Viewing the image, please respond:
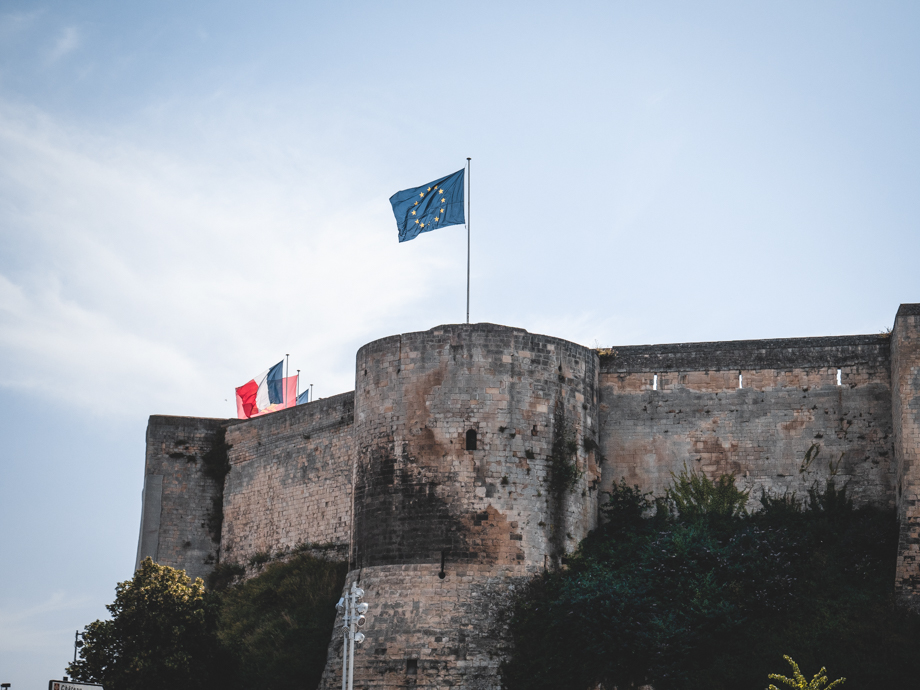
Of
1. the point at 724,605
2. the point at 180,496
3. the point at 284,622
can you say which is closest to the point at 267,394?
Result: the point at 180,496

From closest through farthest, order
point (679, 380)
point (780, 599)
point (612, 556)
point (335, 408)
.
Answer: point (780, 599), point (612, 556), point (679, 380), point (335, 408)

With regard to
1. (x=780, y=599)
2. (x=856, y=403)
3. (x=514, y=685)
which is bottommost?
(x=514, y=685)

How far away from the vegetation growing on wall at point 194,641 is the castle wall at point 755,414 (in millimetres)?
7251

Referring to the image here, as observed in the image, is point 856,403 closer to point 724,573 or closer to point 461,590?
point 724,573

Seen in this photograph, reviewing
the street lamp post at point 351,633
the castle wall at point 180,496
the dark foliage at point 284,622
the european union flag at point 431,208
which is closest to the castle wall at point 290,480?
the castle wall at point 180,496

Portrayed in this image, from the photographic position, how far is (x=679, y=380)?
2797cm

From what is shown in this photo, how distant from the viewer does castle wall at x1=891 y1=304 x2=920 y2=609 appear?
23.5 metres

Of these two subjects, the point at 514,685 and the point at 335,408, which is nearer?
the point at 514,685

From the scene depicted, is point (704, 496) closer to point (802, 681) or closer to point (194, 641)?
point (802, 681)

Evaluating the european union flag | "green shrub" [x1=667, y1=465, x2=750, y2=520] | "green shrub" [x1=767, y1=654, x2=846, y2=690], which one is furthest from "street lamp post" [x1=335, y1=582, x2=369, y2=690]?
the european union flag

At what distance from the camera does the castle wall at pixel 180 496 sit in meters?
34.5

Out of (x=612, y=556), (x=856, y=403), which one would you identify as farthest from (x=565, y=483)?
(x=856, y=403)

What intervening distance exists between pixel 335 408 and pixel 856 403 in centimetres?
1232

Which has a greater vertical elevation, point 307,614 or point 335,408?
point 335,408
